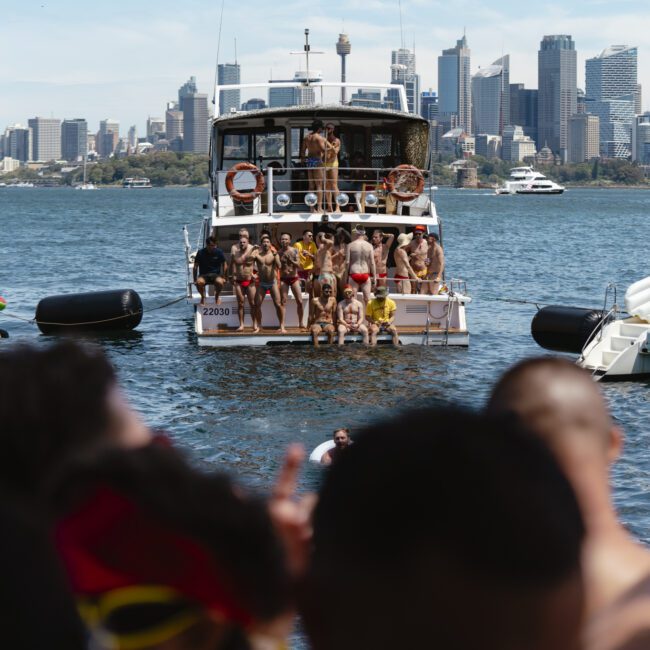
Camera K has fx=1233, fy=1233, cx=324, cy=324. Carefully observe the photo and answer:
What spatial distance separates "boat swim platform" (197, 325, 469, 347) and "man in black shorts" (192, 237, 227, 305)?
0.59 m

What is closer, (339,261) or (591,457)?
(591,457)

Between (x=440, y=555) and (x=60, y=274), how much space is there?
43692 millimetres

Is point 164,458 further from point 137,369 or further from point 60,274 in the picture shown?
point 60,274

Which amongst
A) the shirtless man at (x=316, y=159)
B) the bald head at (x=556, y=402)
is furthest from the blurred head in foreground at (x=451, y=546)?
the shirtless man at (x=316, y=159)

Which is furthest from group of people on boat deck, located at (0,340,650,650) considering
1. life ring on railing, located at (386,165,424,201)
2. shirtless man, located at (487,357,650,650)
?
life ring on railing, located at (386,165,424,201)

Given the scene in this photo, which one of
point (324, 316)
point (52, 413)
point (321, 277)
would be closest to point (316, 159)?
point (321, 277)

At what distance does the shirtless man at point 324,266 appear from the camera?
20.0 meters

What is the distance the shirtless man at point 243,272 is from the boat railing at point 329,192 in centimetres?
164

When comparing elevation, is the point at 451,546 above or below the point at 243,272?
below

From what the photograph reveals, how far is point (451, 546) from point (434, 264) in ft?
64.5

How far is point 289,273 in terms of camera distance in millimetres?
20109

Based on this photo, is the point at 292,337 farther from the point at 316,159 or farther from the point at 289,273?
the point at 316,159

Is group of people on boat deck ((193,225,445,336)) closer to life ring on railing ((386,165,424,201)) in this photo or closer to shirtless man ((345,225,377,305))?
shirtless man ((345,225,377,305))

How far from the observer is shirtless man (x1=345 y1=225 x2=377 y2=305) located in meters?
20.1
